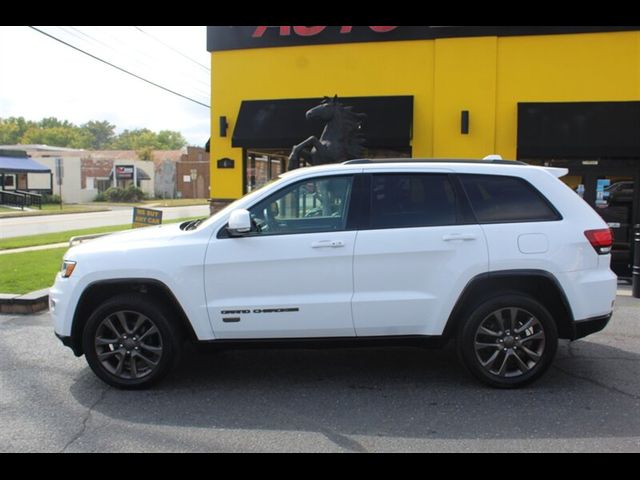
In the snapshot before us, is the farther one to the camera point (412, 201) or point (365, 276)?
point (412, 201)

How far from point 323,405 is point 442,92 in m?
8.57

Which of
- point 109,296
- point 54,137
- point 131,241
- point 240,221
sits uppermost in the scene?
point 54,137

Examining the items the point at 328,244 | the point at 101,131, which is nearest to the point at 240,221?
the point at 328,244

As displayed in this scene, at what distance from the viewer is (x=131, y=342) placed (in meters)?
4.63

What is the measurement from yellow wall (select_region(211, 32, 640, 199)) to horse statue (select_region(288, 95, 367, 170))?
1.95 meters

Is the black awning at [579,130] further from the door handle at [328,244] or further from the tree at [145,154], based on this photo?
the tree at [145,154]

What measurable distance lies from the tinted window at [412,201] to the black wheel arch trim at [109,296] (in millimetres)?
1664

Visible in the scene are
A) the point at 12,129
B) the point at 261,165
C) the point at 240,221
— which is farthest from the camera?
the point at 12,129

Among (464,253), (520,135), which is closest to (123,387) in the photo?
(464,253)

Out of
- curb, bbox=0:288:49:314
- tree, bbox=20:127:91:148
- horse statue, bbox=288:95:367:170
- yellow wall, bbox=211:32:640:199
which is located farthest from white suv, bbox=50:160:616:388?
tree, bbox=20:127:91:148

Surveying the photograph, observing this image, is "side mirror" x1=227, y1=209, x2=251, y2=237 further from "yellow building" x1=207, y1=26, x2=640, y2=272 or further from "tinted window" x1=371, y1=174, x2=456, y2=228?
"yellow building" x1=207, y1=26, x2=640, y2=272

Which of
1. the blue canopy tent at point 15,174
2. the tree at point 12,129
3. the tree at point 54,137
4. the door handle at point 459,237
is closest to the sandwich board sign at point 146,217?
the door handle at point 459,237

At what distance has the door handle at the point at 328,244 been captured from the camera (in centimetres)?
446

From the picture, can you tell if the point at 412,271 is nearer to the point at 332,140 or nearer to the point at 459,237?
the point at 459,237
